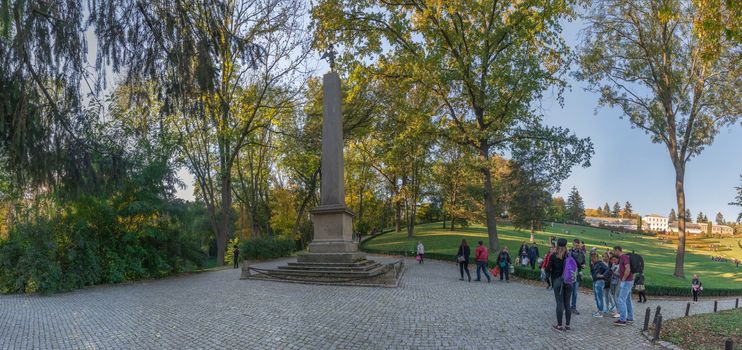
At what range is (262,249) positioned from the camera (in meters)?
28.3

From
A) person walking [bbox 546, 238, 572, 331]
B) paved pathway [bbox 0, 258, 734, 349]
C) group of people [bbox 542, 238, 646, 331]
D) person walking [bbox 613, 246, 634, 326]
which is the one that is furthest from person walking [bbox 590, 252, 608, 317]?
person walking [bbox 546, 238, 572, 331]

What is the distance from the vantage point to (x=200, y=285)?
1431cm

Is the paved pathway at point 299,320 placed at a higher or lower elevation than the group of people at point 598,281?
lower

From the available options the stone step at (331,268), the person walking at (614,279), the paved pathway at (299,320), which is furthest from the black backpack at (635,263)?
the stone step at (331,268)

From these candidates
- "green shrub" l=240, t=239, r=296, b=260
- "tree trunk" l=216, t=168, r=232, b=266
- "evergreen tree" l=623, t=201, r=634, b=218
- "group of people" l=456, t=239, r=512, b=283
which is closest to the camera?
"group of people" l=456, t=239, r=512, b=283

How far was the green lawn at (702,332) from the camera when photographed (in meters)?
6.93

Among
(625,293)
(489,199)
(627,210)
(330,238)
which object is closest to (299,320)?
(625,293)

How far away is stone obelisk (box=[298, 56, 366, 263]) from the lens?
1555cm

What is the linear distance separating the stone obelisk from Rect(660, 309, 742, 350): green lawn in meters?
9.87

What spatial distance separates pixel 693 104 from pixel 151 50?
29349 millimetres

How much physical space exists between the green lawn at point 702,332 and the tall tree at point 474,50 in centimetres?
1331

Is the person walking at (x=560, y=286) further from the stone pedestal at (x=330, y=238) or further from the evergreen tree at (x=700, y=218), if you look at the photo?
the evergreen tree at (x=700, y=218)

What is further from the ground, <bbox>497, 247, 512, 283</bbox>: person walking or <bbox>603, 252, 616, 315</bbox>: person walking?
<bbox>603, 252, 616, 315</bbox>: person walking

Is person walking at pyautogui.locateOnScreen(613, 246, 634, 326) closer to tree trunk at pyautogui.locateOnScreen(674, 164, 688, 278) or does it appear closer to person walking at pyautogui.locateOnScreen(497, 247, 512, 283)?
person walking at pyautogui.locateOnScreen(497, 247, 512, 283)
